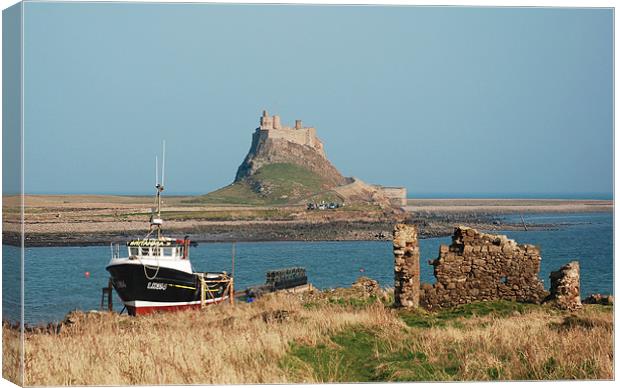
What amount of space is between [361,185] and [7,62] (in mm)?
25281

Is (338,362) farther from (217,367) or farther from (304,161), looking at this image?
(304,161)

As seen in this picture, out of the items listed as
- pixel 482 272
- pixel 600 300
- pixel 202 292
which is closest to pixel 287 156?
pixel 202 292

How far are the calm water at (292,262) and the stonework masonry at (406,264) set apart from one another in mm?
2804

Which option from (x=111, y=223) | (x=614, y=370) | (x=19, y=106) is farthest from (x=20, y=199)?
(x=111, y=223)

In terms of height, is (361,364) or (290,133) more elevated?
(290,133)

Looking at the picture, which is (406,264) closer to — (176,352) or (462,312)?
(462,312)

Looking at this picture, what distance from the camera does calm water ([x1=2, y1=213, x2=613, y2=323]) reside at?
64.0ft

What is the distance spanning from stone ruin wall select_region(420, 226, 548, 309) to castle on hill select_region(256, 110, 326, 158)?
6.63 meters

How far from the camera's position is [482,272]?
17.1 m

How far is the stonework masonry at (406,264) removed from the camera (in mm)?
16875

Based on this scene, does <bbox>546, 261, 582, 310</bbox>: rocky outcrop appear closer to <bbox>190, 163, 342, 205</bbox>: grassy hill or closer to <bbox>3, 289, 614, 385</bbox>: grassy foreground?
<bbox>3, 289, 614, 385</bbox>: grassy foreground

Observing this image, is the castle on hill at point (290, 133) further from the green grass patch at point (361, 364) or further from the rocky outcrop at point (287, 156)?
the green grass patch at point (361, 364)

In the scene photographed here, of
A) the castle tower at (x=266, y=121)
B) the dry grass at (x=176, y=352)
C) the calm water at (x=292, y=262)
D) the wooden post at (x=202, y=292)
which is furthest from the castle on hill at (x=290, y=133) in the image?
the dry grass at (x=176, y=352)

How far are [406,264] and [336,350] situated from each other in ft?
9.47
